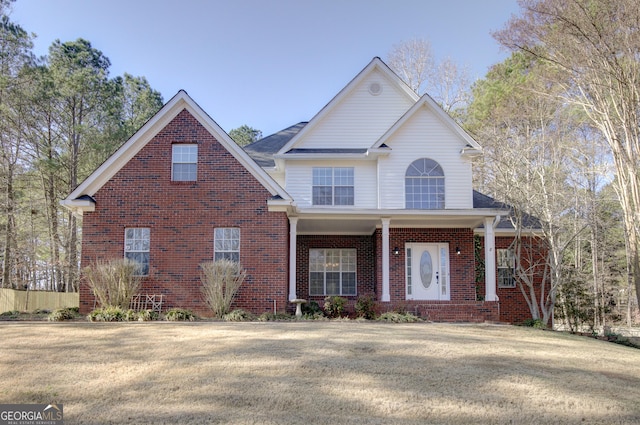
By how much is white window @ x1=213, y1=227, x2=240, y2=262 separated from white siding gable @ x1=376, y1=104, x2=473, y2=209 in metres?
4.92

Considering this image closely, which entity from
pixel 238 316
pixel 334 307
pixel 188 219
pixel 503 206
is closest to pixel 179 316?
pixel 238 316


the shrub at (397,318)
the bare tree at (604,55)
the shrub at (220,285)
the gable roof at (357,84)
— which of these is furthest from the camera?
the gable roof at (357,84)

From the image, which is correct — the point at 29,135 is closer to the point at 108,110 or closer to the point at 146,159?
the point at 108,110

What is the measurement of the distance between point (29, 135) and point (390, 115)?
19.6 meters

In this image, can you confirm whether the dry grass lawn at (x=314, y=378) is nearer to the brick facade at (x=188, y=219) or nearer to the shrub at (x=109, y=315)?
the shrub at (x=109, y=315)

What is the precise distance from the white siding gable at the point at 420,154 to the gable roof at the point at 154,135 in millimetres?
3877

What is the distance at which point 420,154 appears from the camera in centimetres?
1706

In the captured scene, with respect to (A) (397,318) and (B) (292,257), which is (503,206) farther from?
(B) (292,257)

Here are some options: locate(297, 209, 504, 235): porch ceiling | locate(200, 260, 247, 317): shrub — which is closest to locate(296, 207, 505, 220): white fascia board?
locate(297, 209, 504, 235): porch ceiling

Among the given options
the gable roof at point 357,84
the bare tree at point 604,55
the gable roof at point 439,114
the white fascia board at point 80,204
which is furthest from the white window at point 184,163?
the bare tree at point 604,55

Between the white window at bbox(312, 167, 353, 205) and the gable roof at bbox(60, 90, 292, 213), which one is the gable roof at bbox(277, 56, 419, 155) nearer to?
the white window at bbox(312, 167, 353, 205)

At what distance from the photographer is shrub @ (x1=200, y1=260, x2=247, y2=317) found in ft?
45.6

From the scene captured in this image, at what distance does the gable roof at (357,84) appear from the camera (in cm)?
1786

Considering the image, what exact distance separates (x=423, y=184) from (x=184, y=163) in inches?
300
